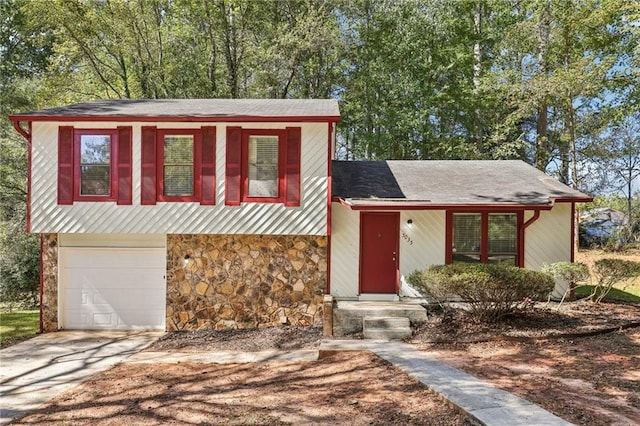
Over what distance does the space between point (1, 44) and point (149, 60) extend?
10.4 meters

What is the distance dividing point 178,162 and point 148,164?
62 centimetres

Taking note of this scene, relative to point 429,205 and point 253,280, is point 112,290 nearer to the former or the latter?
point 253,280

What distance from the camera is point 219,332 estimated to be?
853 cm

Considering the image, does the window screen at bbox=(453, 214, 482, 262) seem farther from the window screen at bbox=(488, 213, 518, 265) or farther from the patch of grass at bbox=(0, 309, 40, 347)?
the patch of grass at bbox=(0, 309, 40, 347)

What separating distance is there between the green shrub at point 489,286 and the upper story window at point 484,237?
1492 mm

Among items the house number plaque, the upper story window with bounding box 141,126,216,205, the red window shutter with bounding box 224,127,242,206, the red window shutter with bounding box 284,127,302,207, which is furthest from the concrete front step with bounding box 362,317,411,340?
the upper story window with bounding box 141,126,216,205

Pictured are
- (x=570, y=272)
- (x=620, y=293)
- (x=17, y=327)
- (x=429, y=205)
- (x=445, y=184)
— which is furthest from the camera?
(x=620, y=293)

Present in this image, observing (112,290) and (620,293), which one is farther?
(620,293)

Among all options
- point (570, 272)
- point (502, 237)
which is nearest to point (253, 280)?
point (502, 237)

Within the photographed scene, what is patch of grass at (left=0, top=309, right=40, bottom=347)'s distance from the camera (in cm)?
830

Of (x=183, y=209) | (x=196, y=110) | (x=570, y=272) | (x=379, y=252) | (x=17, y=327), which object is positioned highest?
(x=196, y=110)

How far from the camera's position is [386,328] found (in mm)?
7570

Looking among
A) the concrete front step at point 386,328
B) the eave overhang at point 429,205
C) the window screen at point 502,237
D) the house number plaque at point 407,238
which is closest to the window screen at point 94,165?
the eave overhang at point 429,205

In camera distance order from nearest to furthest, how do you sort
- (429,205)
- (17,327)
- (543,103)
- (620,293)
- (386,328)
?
(386,328), (429,205), (17,327), (620,293), (543,103)
